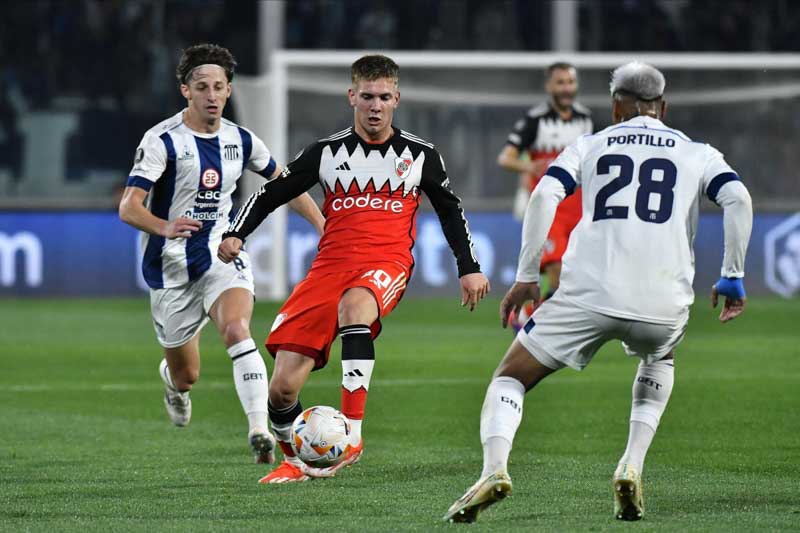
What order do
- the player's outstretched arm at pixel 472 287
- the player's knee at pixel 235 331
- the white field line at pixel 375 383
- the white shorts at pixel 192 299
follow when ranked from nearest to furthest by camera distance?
the player's outstretched arm at pixel 472 287 → the player's knee at pixel 235 331 → the white shorts at pixel 192 299 → the white field line at pixel 375 383

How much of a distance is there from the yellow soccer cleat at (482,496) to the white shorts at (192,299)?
2.66m

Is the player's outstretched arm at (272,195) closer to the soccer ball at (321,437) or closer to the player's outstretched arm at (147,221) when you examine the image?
the player's outstretched arm at (147,221)

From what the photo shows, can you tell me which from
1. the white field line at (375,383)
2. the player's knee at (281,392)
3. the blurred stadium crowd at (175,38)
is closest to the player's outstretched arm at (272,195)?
the player's knee at (281,392)

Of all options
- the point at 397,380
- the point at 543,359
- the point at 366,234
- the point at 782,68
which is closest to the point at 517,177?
the point at 782,68

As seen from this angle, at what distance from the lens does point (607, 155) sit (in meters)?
5.59

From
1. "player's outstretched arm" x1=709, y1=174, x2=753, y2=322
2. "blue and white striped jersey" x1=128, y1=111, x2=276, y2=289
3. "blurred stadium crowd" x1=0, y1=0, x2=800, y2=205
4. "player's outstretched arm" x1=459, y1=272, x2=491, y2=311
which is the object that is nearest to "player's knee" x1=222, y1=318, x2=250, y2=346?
"blue and white striped jersey" x1=128, y1=111, x2=276, y2=289

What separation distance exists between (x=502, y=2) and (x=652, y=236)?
19.4m

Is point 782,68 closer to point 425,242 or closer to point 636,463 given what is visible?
point 425,242

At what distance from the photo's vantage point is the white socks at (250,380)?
731 centimetres

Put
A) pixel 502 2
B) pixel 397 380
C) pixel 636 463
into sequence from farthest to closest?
pixel 502 2 < pixel 397 380 < pixel 636 463

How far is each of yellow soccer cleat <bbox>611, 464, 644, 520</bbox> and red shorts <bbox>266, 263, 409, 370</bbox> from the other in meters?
1.61

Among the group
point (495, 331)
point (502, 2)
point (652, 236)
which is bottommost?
point (495, 331)

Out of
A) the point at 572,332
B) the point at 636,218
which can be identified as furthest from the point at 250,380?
the point at 636,218

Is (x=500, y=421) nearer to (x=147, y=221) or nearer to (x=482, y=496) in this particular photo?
(x=482, y=496)
